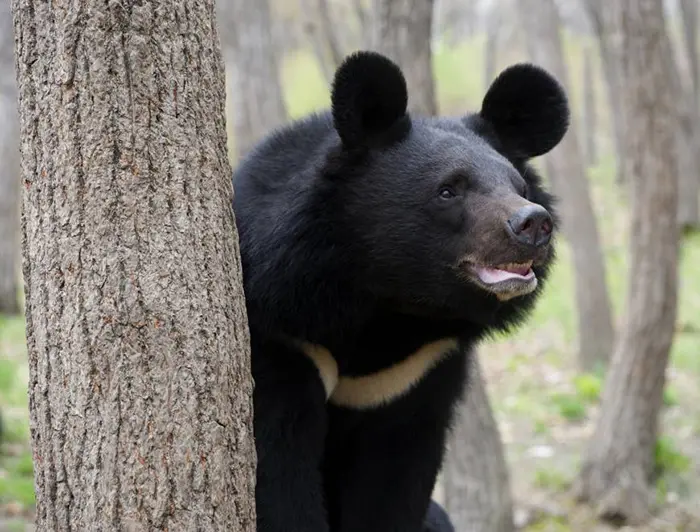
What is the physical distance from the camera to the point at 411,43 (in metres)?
5.51

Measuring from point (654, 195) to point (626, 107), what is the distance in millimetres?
614

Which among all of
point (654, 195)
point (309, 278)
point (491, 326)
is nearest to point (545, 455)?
point (654, 195)

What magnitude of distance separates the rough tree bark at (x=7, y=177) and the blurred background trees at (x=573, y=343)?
3 centimetres

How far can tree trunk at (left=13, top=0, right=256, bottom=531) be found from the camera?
235 cm

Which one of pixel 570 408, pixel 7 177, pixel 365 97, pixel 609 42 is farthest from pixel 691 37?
pixel 365 97

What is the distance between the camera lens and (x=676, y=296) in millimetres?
6656

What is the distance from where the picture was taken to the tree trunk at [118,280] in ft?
7.70

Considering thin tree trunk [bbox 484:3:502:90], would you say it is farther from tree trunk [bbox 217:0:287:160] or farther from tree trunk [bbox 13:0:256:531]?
tree trunk [bbox 13:0:256:531]

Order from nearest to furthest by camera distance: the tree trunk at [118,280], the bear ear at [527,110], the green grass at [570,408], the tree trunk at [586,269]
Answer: the tree trunk at [118,280], the bear ear at [527,110], the green grass at [570,408], the tree trunk at [586,269]

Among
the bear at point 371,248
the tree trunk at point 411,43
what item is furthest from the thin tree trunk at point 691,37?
the bear at point 371,248

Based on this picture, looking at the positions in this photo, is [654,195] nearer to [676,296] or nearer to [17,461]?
[676,296]

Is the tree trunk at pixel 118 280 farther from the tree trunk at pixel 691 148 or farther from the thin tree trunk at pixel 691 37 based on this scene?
the thin tree trunk at pixel 691 37

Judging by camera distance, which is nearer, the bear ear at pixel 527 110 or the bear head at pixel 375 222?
the bear head at pixel 375 222

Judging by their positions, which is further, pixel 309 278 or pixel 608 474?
pixel 608 474
